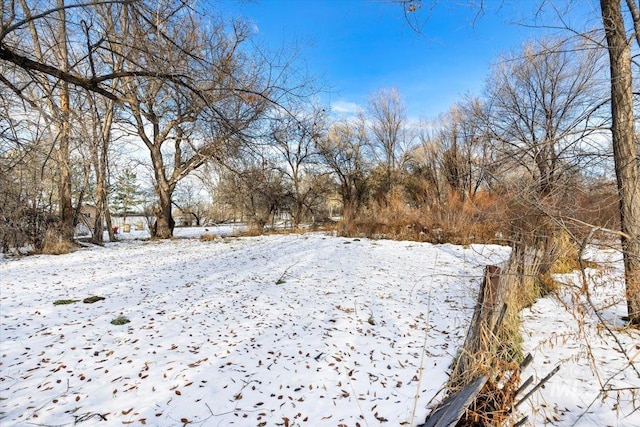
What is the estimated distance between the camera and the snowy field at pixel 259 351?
7.70 feet

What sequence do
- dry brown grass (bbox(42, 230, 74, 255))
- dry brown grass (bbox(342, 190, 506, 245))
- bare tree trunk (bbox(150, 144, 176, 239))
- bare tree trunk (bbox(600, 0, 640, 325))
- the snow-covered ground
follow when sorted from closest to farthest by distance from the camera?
the snow-covered ground → bare tree trunk (bbox(600, 0, 640, 325)) → dry brown grass (bbox(42, 230, 74, 255)) → dry brown grass (bbox(342, 190, 506, 245)) → bare tree trunk (bbox(150, 144, 176, 239))

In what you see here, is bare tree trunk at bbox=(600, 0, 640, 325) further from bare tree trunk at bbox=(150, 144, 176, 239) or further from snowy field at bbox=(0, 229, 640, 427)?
bare tree trunk at bbox=(150, 144, 176, 239)

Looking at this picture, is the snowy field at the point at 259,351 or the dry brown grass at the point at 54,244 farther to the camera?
the dry brown grass at the point at 54,244

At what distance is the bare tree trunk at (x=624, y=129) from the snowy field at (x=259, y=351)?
3.85ft

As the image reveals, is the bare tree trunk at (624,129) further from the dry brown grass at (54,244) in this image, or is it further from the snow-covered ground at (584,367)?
the dry brown grass at (54,244)

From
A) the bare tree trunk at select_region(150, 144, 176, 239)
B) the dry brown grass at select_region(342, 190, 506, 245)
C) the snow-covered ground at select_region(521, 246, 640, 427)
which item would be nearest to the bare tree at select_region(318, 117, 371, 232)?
the dry brown grass at select_region(342, 190, 506, 245)

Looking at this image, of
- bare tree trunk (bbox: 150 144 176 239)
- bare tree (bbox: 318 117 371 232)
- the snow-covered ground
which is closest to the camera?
the snow-covered ground

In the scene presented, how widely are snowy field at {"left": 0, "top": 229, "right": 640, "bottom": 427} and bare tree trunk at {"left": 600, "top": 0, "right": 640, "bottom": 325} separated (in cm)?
117

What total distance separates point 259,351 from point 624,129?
4556 mm

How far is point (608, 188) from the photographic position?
358 cm

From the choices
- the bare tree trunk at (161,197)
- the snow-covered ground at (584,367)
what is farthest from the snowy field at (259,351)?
the bare tree trunk at (161,197)

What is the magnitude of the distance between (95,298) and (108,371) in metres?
2.29

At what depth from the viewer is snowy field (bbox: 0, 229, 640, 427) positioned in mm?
2348

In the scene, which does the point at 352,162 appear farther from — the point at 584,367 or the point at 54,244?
the point at 584,367
